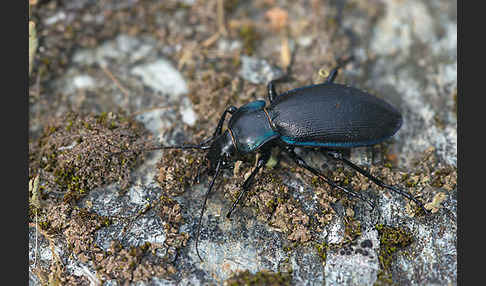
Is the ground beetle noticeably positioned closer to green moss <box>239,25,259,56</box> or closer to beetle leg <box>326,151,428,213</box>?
beetle leg <box>326,151,428,213</box>

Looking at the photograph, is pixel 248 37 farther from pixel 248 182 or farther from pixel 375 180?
pixel 375 180

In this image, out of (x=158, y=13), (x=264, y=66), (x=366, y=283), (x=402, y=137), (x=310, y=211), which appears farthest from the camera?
(x=158, y=13)

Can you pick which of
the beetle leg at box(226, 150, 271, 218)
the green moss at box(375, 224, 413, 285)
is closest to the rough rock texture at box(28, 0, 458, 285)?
the green moss at box(375, 224, 413, 285)

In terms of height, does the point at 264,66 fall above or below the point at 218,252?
above

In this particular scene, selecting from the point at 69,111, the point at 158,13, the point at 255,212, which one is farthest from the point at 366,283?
the point at 158,13

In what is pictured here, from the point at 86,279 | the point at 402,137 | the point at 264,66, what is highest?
the point at 264,66

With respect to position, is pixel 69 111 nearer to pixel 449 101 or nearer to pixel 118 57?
pixel 118 57

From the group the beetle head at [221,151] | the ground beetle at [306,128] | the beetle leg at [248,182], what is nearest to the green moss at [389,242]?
the ground beetle at [306,128]

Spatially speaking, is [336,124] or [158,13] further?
[158,13]
